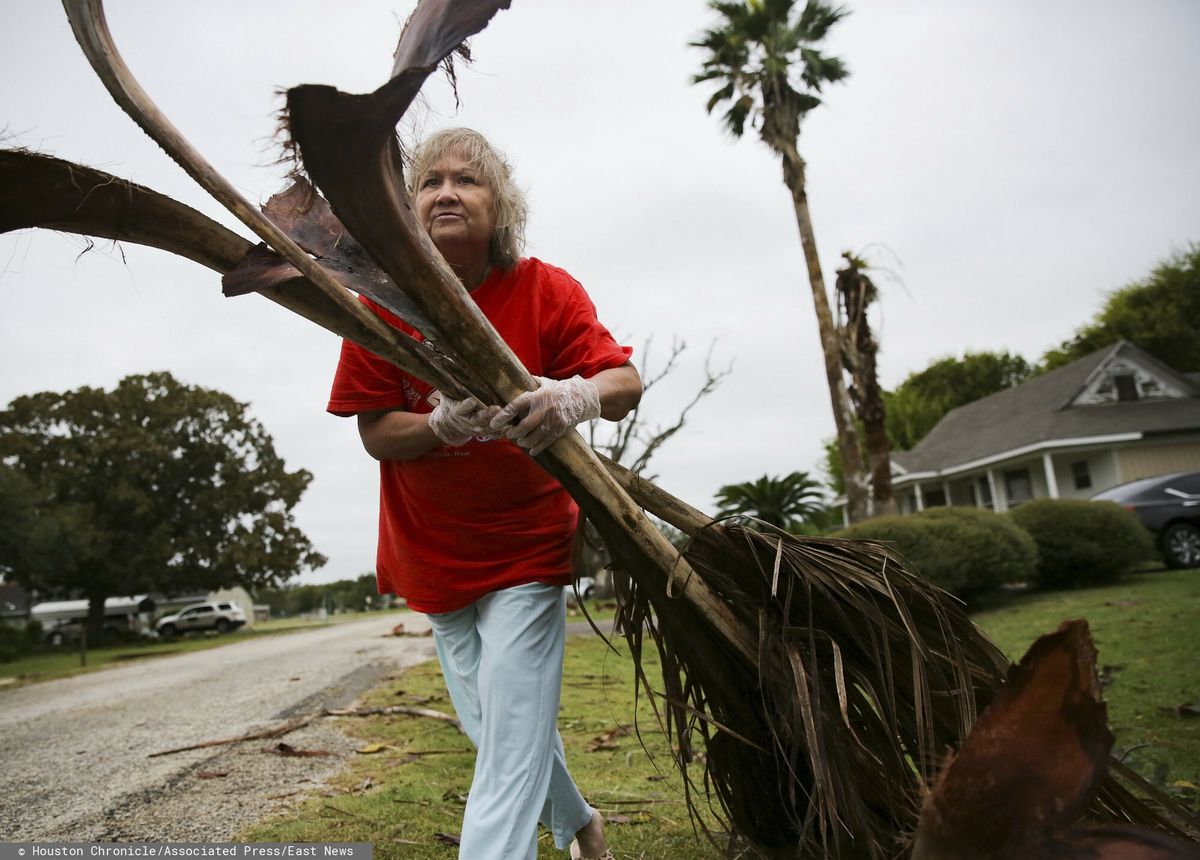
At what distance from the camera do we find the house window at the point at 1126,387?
2691cm

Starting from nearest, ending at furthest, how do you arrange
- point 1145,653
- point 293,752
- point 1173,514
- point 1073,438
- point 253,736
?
point 293,752 → point 253,736 → point 1145,653 → point 1173,514 → point 1073,438

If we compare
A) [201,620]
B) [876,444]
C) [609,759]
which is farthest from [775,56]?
[201,620]

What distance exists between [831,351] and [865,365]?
0.71 metres

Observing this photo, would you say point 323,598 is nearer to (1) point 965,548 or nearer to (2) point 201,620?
(2) point 201,620

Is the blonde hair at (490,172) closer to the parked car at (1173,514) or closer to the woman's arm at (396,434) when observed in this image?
the woman's arm at (396,434)

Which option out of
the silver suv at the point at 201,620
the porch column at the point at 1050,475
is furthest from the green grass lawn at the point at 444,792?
the silver suv at the point at 201,620

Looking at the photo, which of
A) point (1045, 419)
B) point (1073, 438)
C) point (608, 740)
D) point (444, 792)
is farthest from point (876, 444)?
point (1045, 419)

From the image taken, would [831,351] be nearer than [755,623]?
No

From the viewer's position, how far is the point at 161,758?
15.5 feet

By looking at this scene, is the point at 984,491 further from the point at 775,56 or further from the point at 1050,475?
the point at 775,56

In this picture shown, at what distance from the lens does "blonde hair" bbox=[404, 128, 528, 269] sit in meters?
2.34

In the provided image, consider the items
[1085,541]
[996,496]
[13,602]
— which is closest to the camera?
[1085,541]

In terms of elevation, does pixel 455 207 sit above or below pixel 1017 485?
below

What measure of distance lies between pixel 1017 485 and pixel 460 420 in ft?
99.6
